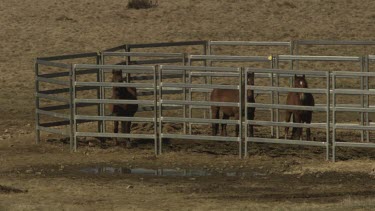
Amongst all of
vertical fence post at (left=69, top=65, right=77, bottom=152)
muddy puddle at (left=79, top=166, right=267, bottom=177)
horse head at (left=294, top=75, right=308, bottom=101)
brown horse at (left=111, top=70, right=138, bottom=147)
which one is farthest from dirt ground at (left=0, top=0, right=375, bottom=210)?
horse head at (left=294, top=75, right=308, bottom=101)

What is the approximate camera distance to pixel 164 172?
1702 centimetres

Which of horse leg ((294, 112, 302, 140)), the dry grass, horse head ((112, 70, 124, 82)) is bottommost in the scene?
horse leg ((294, 112, 302, 140))

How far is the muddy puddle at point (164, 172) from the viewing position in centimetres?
1669

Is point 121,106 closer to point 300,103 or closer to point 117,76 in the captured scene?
point 117,76

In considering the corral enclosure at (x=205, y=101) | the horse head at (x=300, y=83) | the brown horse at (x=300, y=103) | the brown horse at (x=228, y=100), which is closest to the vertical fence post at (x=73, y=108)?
the corral enclosure at (x=205, y=101)

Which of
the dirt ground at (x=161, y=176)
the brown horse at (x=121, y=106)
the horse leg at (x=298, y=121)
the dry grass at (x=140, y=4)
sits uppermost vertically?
the dry grass at (x=140, y=4)

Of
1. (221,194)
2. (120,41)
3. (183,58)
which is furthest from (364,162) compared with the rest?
(120,41)

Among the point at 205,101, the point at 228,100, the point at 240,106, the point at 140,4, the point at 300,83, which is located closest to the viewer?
the point at 240,106

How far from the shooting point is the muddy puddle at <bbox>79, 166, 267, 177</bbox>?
1669 centimetres

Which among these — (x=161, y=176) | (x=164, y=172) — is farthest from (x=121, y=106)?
(x=161, y=176)

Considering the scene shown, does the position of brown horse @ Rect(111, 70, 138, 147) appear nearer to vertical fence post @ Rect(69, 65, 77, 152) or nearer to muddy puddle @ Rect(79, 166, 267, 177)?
vertical fence post @ Rect(69, 65, 77, 152)

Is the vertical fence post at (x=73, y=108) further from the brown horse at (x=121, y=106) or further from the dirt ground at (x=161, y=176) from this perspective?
the brown horse at (x=121, y=106)

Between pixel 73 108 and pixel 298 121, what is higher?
pixel 73 108

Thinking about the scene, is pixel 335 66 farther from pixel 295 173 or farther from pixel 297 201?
pixel 297 201
